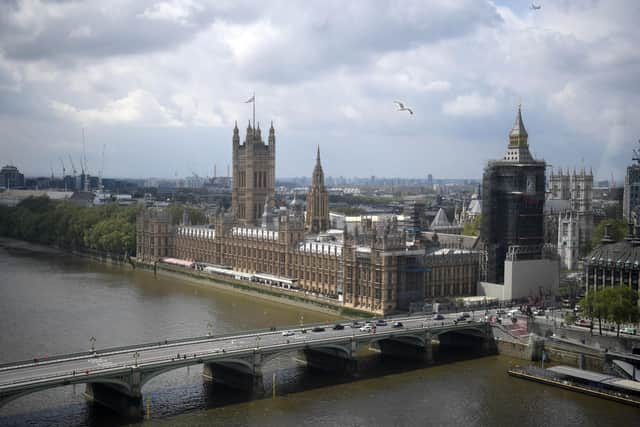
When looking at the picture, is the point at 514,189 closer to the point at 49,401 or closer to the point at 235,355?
the point at 235,355

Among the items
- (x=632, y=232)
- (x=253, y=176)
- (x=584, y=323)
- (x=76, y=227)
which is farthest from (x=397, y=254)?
(x=76, y=227)

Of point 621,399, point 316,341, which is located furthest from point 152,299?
point 621,399

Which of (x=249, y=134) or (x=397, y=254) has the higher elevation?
(x=249, y=134)

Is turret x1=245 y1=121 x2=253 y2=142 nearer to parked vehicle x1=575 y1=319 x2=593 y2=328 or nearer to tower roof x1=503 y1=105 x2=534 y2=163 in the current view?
tower roof x1=503 y1=105 x2=534 y2=163

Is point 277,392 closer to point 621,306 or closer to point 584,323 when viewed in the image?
point 621,306

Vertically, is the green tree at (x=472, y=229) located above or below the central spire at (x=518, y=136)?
below

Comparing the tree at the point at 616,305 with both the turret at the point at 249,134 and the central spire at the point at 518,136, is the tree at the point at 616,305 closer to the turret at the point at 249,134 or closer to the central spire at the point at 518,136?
the central spire at the point at 518,136

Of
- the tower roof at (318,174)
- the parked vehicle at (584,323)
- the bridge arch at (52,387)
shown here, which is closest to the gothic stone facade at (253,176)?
the tower roof at (318,174)
